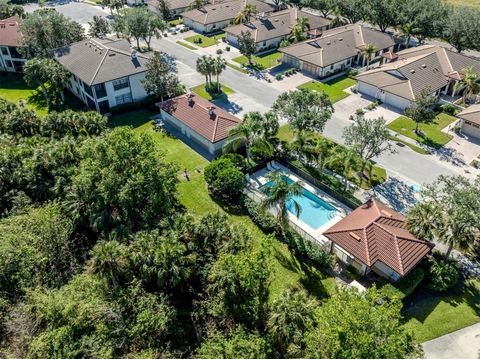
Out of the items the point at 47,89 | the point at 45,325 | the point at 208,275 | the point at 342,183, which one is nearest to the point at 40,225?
the point at 45,325

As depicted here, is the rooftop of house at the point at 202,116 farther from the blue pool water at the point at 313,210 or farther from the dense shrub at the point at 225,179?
the blue pool water at the point at 313,210

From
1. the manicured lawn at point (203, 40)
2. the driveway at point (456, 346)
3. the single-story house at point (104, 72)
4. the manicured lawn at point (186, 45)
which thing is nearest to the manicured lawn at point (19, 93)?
the single-story house at point (104, 72)

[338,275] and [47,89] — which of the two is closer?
[338,275]

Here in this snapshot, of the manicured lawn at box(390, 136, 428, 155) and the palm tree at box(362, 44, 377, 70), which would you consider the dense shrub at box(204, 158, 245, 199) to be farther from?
the palm tree at box(362, 44, 377, 70)

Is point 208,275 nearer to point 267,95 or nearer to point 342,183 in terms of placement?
point 342,183

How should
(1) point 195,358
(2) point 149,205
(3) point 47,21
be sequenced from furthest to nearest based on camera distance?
(3) point 47,21
(2) point 149,205
(1) point 195,358

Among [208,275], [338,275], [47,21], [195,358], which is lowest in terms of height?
[338,275]

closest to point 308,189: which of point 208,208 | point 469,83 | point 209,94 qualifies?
point 208,208
